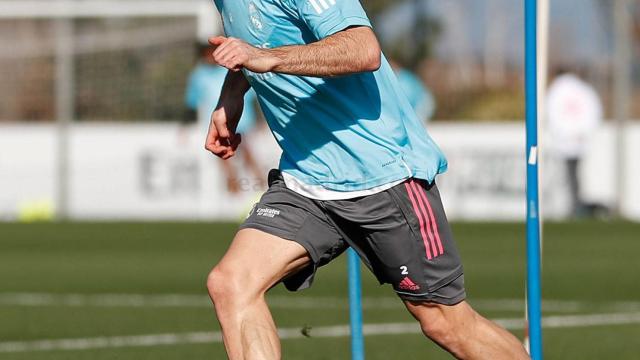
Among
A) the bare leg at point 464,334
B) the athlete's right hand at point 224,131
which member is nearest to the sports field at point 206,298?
the athlete's right hand at point 224,131

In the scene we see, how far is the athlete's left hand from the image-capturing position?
209 inches

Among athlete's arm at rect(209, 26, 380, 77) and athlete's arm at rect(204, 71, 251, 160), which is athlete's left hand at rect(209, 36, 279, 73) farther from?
athlete's arm at rect(204, 71, 251, 160)

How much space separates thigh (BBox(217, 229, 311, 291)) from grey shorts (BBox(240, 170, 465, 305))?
3 cm

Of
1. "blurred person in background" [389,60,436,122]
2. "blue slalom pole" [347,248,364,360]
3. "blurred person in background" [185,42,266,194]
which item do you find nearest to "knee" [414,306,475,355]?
"blue slalom pole" [347,248,364,360]

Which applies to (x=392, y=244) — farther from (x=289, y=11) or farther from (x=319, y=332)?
(x=319, y=332)

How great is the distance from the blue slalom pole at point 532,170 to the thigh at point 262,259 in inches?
34.9

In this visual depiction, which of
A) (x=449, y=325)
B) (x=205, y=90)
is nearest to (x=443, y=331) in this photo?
(x=449, y=325)

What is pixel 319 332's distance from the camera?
1002cm

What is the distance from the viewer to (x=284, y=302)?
1221 cm

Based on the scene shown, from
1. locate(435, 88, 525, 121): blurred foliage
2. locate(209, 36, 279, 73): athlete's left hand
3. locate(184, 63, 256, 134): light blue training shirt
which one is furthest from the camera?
locate(435, 88, 525, 121): blurred foliage

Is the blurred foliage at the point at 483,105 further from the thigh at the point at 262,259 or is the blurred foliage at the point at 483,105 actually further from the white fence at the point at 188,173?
the thigh at the point at 262,259

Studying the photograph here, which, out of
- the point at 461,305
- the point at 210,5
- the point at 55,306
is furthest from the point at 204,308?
the point at 210,5

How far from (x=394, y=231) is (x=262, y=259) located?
53 cm

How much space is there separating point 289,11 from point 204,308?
6.06 m
